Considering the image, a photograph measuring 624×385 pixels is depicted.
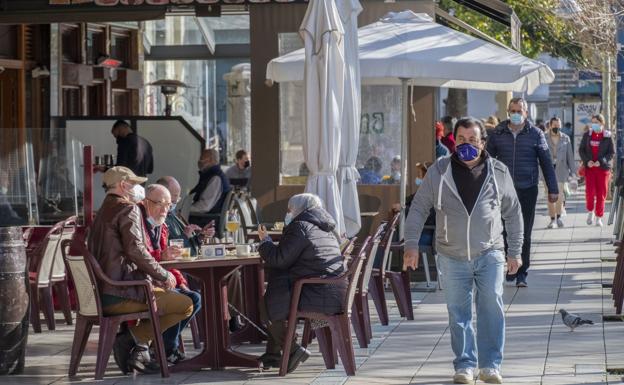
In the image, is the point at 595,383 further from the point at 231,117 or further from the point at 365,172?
the point at 231,117

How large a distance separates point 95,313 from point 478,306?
2.59 metres

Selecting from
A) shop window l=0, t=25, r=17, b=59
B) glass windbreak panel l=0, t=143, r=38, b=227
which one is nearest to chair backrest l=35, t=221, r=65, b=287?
glass windbreak panel l=0, t=143, r=38, b=227

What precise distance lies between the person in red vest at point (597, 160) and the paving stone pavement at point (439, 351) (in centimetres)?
867

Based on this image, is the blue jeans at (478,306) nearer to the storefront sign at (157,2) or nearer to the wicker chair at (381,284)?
the wicker chair at (381,284)

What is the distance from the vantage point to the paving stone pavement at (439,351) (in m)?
9.20

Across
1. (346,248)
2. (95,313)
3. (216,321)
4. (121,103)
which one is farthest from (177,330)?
(121,103)

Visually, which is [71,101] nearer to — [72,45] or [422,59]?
[72,45]

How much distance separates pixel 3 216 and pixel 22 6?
2.93 m

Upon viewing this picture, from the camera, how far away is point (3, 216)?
14.5 meters

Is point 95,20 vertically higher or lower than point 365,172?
higher

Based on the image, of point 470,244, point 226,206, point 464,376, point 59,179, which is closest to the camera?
point 470,244

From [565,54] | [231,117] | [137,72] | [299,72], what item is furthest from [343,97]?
[565,54]

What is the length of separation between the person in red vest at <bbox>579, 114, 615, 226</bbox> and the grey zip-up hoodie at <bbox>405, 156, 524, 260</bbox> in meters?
14.7

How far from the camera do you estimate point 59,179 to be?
15.4m
